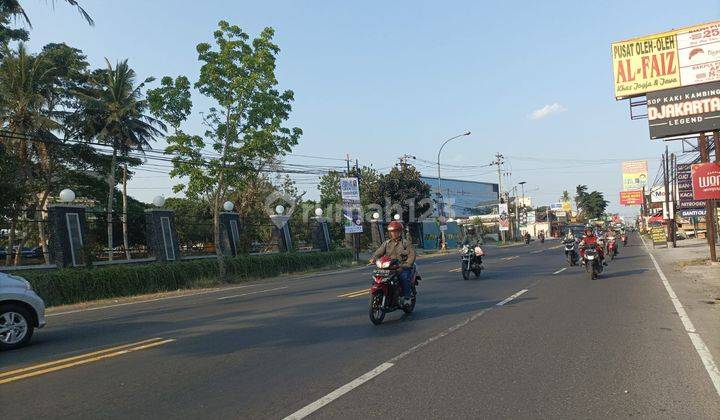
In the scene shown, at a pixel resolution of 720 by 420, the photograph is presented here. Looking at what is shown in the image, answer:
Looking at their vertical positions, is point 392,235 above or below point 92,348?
above

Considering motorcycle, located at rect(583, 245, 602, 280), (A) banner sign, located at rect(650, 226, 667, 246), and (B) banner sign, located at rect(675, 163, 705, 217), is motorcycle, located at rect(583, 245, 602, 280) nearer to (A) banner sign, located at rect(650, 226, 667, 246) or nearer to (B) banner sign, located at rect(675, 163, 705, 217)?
(B) banner sign, located at rect(675, 163, 705, 217)

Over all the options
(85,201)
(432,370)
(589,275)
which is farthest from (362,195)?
(432,370)

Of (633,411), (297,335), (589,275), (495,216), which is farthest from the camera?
(495,216)

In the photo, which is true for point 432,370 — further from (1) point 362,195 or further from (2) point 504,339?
(1) point 362,195

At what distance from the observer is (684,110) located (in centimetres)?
2100

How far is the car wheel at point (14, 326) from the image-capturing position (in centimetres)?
827

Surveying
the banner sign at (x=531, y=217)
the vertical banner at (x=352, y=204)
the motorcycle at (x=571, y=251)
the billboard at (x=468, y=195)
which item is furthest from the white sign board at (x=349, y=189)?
the banner sign at (x=531, y=217)

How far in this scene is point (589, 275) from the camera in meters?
16.9

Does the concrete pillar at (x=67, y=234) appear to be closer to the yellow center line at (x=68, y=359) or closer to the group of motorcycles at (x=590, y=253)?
the yellow center line at (x=68, y=359)

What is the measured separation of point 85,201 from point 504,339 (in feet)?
137

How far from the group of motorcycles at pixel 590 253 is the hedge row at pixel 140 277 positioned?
1447 cm

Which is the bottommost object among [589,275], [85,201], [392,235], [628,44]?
[589,275]

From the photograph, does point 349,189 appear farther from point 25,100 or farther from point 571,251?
point 25,100

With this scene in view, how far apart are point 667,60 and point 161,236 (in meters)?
22.5
